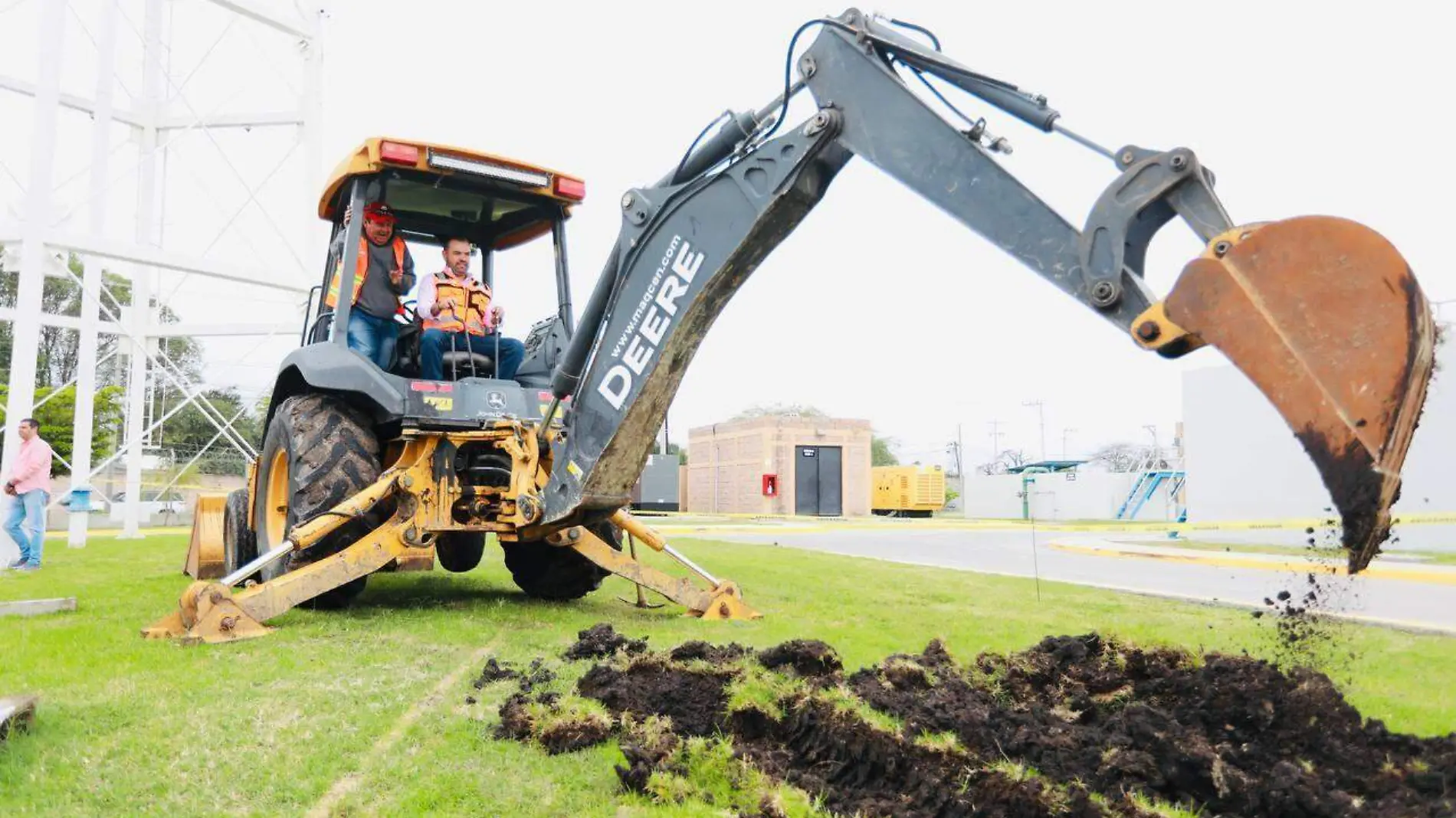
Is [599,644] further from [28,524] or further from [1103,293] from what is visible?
[28,524]

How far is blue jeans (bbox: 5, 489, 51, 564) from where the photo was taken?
10227mm

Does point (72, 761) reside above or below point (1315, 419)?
below

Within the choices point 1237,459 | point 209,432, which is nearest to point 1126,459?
point 1237,459

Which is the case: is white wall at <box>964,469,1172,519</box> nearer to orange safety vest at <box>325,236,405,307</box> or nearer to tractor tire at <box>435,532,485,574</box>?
tractor tire at <box>435,532,485,574</box>

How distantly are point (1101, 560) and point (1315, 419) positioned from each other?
12.0 meters

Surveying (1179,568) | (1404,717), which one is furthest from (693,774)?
(1179,568)

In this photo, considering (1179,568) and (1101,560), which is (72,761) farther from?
(1101,560)

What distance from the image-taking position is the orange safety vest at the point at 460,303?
6.75 meters

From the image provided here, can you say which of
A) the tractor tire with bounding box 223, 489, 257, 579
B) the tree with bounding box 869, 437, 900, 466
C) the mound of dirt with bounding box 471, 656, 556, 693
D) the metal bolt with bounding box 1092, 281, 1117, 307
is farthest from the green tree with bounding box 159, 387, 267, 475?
the tree with bounding box 869, 437, 900, 466

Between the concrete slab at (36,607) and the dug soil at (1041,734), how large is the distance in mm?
4366

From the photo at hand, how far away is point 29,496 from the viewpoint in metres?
10.4

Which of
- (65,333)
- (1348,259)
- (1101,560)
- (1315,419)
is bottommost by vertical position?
(1101,560)

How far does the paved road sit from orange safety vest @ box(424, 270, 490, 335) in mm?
5341

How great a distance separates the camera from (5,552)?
35.1 feet
